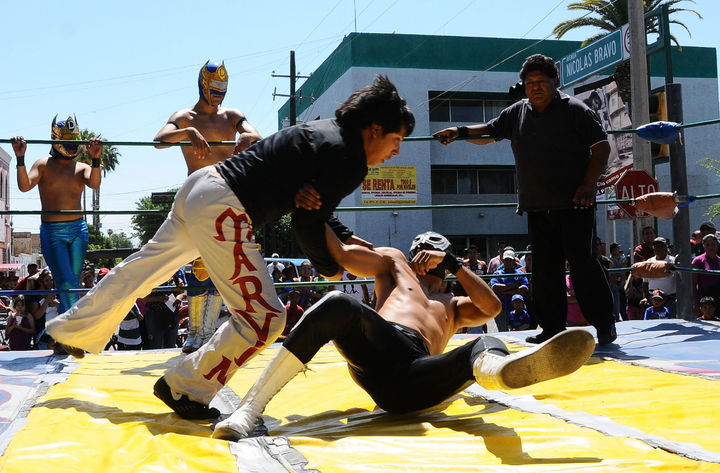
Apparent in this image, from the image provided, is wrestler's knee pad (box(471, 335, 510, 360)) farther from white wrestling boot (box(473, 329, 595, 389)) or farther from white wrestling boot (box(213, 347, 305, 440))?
white wrestling boot (box(213, 347, 305, 440))

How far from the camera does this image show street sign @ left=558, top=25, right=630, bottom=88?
13234mm

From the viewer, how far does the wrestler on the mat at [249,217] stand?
105 inches

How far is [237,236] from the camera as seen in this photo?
8.83ft

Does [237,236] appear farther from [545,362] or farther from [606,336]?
[606,336]

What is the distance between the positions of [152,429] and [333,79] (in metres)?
23.6

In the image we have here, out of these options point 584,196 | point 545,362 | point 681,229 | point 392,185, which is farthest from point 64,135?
point 392,185

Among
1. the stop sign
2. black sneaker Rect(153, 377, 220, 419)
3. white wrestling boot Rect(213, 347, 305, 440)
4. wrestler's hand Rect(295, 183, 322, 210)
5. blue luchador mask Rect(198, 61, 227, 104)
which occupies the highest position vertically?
blue luchador mask Rect(198, 61, 227, 104)

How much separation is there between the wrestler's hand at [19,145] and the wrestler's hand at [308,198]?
285cm

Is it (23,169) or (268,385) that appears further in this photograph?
(23,169)

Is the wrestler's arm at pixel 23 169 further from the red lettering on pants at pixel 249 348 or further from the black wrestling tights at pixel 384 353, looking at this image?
the black wrestling tights at pixel 384 353

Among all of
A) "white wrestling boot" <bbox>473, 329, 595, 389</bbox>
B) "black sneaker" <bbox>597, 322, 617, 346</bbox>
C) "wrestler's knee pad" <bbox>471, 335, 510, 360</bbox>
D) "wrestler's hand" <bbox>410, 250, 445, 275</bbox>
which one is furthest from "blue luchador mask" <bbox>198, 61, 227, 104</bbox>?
"white wrestling boot" <bbox>473, 329, 595, 389</bbox>

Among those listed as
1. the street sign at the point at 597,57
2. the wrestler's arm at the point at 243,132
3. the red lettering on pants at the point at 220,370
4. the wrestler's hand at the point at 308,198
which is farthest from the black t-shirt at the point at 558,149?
the street sign at the point at 597,57

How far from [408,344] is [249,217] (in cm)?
81

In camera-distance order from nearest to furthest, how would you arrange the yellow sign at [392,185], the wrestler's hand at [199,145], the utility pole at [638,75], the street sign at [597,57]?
the wrestler's hand at [199,145], the utility pole at [638,75], the street sign at [597,57], the yellow sign at [392,185]
